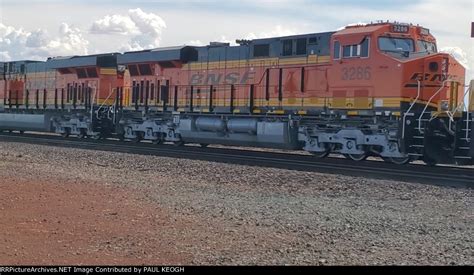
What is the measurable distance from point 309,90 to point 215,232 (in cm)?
1306

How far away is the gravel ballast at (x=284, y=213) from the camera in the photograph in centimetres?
662

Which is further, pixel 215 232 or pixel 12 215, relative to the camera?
pixel 12 215

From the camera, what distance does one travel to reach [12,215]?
8.39 metres

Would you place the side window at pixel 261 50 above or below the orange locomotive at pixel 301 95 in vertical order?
above

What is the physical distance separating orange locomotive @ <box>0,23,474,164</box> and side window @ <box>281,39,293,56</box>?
0.11 ft

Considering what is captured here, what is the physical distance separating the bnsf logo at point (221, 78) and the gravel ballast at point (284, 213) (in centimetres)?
646

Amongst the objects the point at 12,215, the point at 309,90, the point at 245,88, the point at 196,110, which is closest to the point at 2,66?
the point at 196,110

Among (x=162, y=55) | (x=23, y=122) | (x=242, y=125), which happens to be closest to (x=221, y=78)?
(x=242, y=125)

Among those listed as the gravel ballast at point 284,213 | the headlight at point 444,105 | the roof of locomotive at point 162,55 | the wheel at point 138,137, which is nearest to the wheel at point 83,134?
the wheel at point 138,137

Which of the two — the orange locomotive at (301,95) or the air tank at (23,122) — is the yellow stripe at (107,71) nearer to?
the orange locomotive at (301,95)

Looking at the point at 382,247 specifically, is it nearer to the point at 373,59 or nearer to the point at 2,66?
the point at 373,59

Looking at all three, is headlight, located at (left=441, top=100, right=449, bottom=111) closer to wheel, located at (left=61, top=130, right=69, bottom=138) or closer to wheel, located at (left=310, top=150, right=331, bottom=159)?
wheel, located at (left=310, top=150, right=331, bottom=159)

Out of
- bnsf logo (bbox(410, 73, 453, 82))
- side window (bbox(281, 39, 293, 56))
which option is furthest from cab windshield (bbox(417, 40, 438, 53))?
side window (bbox(281, 39, 293, 56))

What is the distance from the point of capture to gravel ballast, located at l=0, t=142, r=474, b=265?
21.7 feet
